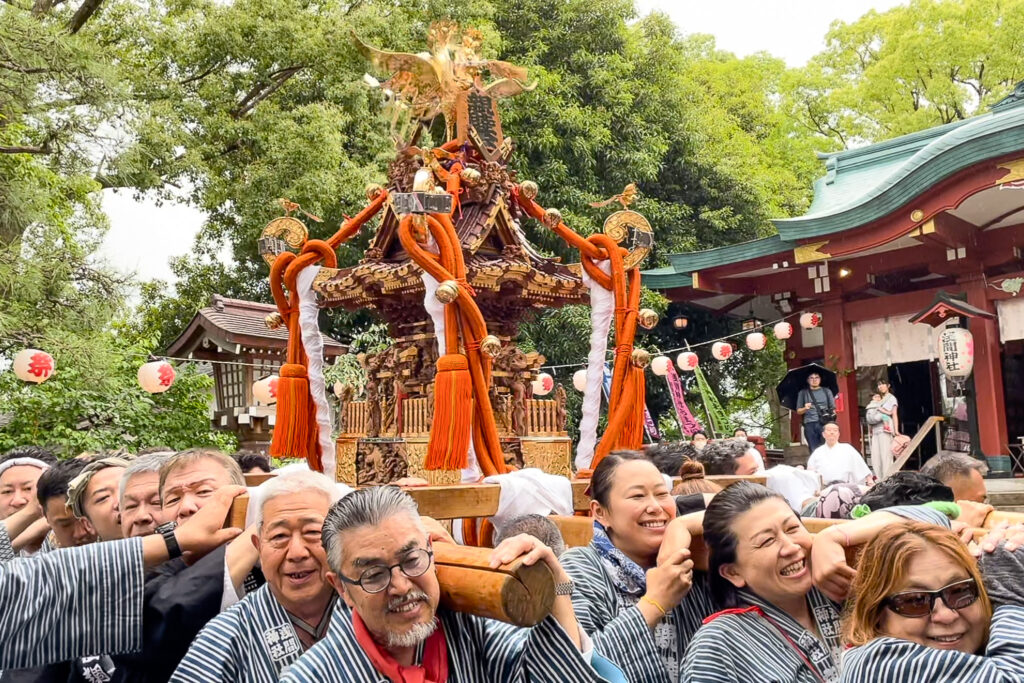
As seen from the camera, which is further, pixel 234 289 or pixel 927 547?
pixel 234 289

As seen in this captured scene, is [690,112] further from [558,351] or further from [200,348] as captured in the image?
[200,348]

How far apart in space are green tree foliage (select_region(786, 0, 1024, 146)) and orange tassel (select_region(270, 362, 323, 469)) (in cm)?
2150

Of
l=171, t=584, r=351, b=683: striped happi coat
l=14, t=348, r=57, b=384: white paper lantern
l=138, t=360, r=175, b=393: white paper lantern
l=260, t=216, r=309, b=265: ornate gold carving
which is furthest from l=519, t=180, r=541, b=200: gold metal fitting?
l=138, t=360, r=175, b=393: white paper lantern

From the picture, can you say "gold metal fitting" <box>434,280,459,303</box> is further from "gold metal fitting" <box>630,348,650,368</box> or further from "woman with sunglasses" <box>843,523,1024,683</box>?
"woman with sunglasses" <box>843,523,1024,683</box>

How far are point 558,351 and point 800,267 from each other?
4.24m

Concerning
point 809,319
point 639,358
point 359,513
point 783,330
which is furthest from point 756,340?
point 359,513

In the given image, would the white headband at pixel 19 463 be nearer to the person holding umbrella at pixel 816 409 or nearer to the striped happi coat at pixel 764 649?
the striped happi coat at pixel 764 649

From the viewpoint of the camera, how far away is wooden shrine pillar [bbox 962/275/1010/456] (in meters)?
10.8

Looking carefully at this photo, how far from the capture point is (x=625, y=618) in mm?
1998

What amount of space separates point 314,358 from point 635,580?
429cm

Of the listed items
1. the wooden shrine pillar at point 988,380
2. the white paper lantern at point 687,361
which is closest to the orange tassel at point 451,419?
the wooden shrine pillar at point 988,380

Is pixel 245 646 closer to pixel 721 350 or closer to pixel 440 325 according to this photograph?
pixel 440 325

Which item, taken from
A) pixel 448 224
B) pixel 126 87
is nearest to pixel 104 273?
pixel 126 87

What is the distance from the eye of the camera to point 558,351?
15.1m
